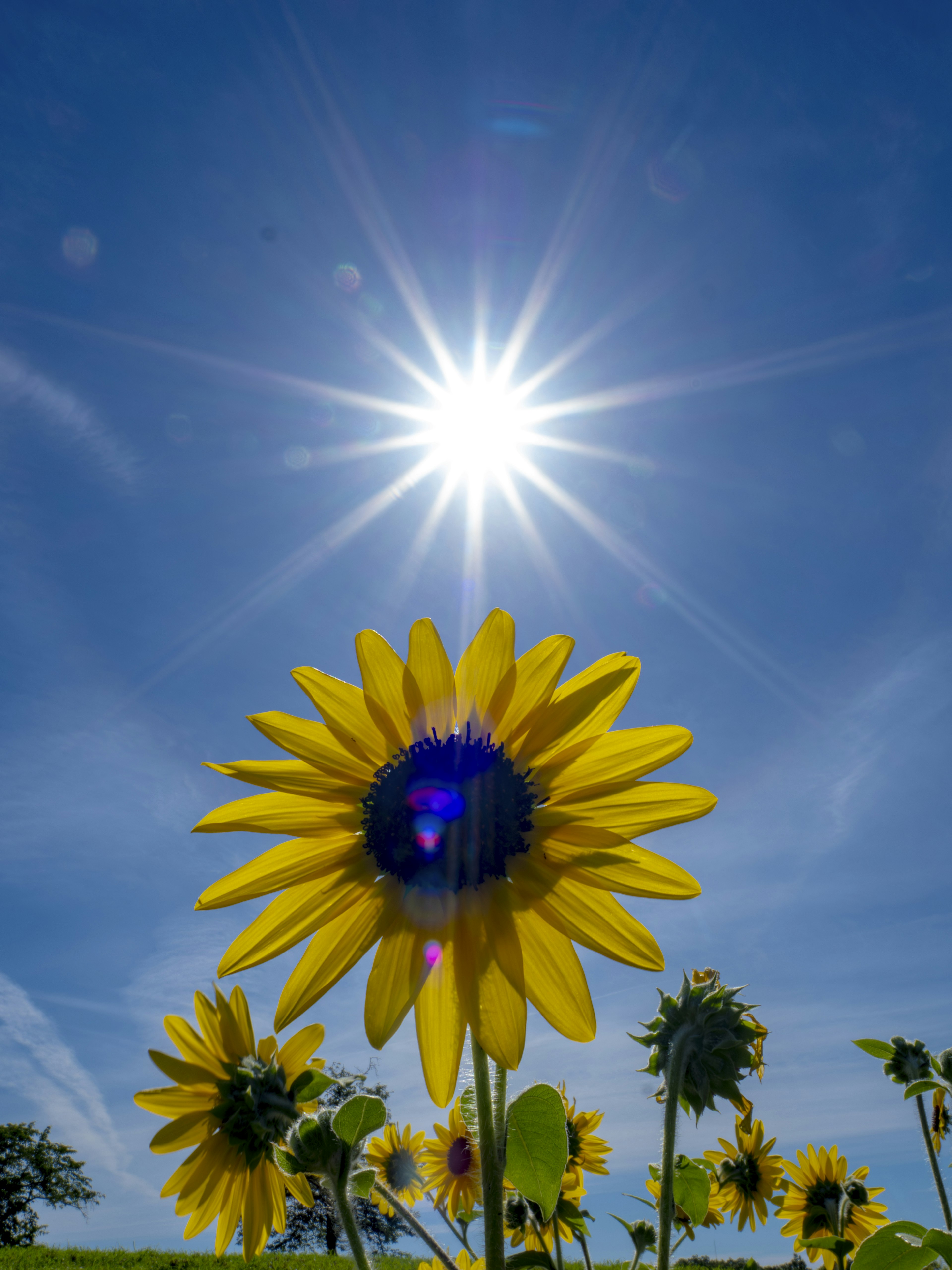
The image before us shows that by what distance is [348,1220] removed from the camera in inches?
90.4

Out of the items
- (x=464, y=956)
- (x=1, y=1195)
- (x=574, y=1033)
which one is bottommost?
(x=574, y=1033)

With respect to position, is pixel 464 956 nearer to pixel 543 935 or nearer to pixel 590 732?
pixel 543 935

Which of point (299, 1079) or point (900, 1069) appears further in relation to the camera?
point (900, 1069)

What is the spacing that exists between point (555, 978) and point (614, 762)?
57 cm

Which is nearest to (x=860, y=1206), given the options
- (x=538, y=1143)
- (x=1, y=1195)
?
(x=538, y=1143)

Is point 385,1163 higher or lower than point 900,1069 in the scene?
lower

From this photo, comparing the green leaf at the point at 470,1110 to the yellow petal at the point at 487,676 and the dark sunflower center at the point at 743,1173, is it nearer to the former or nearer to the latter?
the yellow petal at the point at 487,676

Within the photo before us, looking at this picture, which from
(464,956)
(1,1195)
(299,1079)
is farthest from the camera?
(1,1195)

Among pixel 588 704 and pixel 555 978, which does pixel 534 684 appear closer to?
pixel 588 704

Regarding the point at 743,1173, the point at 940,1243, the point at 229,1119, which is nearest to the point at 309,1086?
the point at 229,1119

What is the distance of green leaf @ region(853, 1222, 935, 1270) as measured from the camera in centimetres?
228

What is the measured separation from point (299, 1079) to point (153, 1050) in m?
0.68

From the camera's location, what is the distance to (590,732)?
229 cm

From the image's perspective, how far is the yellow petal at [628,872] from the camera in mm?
1912
